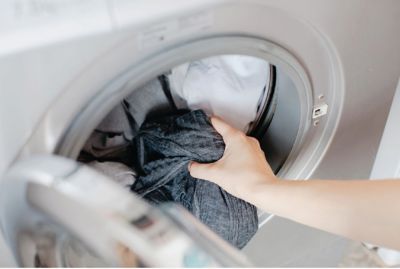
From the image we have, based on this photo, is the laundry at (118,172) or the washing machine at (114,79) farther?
the laundry at (118,172)

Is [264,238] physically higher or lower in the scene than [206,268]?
lower

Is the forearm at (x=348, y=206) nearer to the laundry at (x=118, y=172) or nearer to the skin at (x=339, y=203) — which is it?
the skin at (x=339, y=203)

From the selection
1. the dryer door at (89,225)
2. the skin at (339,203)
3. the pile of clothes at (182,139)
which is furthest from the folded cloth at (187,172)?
the dryer door at (89,225)

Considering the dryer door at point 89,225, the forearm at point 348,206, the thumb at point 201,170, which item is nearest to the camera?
the dryer door at point 89,225

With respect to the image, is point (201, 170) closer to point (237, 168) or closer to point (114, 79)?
point (237, 168)

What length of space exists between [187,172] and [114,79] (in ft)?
0.85

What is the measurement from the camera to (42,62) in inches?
20.8

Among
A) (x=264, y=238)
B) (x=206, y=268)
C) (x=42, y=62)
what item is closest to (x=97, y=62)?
(x=42, y=62)

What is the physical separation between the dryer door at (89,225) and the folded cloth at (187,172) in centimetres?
25

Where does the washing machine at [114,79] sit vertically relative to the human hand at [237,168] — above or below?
above

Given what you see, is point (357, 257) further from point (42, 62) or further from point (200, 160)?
point (42, 62)

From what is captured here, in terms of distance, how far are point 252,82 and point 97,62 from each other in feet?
1.04

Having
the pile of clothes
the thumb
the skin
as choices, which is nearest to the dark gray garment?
the pile of clothes

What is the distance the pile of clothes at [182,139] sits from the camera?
78 cm
